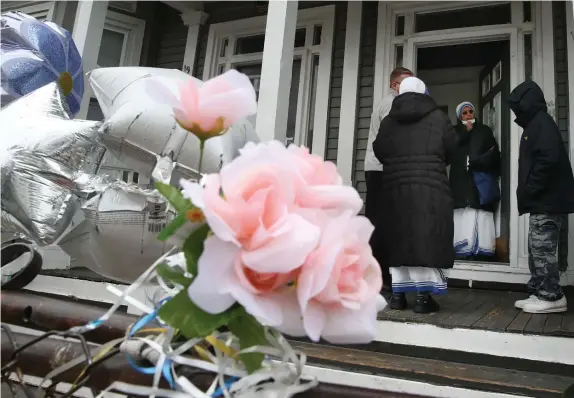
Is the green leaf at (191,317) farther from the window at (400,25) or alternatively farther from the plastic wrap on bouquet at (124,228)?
the window at (400,25)

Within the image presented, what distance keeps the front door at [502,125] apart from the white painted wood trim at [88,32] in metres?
3.54

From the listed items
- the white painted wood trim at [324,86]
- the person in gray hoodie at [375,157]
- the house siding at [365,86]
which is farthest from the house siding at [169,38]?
the person in gray hoodie at [375,157]

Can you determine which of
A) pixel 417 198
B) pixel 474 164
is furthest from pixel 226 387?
pixel 474 164

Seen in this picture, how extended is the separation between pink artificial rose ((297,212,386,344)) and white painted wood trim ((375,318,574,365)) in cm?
174

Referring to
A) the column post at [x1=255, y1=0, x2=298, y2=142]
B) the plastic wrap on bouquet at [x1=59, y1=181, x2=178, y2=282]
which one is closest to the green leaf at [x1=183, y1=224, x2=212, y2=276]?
the plastic wrap on bouquet at [x1=59, y1=181, x2=178, y2=282]

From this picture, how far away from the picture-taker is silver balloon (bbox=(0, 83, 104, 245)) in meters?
1.15

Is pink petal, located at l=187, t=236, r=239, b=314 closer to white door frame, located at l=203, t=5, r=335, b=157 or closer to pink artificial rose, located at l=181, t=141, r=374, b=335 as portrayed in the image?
pink artificial rose, located at l=181, t=141, r=374, b=335

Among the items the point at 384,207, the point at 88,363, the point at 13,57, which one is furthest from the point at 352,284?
the point at 384,207

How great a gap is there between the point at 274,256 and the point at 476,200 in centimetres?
405

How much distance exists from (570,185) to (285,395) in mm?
2749

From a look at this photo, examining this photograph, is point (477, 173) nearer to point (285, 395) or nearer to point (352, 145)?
point (352, 145)

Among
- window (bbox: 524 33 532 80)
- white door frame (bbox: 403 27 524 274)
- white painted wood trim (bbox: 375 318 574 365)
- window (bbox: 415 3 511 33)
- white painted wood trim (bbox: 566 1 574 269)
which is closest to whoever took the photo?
white painted wood trim (bbox: 375 318 574 365)

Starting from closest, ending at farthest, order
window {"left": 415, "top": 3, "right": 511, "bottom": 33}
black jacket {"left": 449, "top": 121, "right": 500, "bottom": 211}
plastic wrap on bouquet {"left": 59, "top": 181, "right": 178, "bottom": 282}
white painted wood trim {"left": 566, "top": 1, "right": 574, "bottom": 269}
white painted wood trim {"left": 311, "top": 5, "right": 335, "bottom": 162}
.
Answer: plastic wrap on bouquet {"left": 59, "top": 181, "right": 178, "bottom": 282}
white painted wood trim {"left": 566, "top": 1, "right": 574, "bottom": 269}
black jacket {"left": 449, "top": 121, "right": 500, "bottom": 211}
window {"left": 415, "top": 3, "right": 511, "bottom": 33}
white painted wood trim {"left": 311, "top": 5, "right": 335, "bottom": 162}

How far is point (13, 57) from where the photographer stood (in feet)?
5.00
